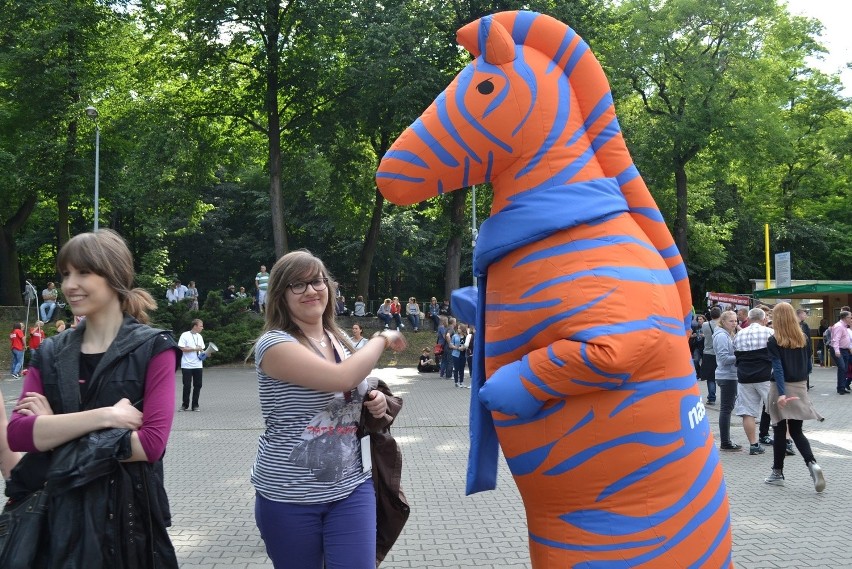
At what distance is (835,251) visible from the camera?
117 feet

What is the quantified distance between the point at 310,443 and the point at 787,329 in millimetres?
5913

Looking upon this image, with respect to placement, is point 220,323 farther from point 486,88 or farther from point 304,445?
point 486,88

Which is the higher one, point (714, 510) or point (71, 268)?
point (71, 268)

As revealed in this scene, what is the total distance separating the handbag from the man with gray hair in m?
7.67

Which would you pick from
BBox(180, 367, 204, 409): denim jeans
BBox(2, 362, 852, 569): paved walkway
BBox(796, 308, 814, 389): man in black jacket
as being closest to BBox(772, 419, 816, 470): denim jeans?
BBox(2, 362, 852, 569): paved walkway

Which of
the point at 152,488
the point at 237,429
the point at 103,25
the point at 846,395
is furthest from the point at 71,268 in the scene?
the point at 103,25

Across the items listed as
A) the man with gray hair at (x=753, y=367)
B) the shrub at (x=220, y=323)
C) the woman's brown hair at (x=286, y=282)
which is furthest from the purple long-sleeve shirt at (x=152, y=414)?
the shrub at (x=220, y=323)

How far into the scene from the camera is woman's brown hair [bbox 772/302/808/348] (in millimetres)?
7219

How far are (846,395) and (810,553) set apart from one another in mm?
11613

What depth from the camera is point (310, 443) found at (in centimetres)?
290

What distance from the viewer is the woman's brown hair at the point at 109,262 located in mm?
2596

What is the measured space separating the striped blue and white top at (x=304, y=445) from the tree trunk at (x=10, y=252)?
29.9m

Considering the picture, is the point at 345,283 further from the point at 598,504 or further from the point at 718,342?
the point at 598,504

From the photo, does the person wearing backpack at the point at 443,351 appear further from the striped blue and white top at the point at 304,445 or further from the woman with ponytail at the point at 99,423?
the woman with ponytail at the point at 99,423
